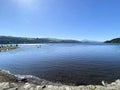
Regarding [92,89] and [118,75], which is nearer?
[92,89]

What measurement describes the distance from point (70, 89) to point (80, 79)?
9.57 metres

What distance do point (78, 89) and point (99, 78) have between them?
10416 mm

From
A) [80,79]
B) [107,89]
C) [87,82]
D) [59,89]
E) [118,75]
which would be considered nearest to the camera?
[107,89]

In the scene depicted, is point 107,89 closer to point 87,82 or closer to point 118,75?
point 87,82

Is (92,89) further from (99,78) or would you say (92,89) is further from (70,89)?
(99,78)

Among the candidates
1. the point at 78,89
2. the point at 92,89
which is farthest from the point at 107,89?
the point at 78,89

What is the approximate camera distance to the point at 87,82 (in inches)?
781

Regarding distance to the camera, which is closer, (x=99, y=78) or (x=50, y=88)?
(x=50, y=88)

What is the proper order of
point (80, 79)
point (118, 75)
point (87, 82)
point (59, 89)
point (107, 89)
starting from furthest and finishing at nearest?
point (118, 75)
point (80, 79)
point (87, 82)
point (59, 89)
point (107, 89)

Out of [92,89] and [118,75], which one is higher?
[92,89]

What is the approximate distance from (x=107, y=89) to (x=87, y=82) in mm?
8771

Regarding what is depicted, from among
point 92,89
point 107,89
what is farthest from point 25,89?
point 107,89

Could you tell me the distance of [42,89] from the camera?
11891 mm

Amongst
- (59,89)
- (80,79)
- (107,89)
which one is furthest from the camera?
(80,79)
